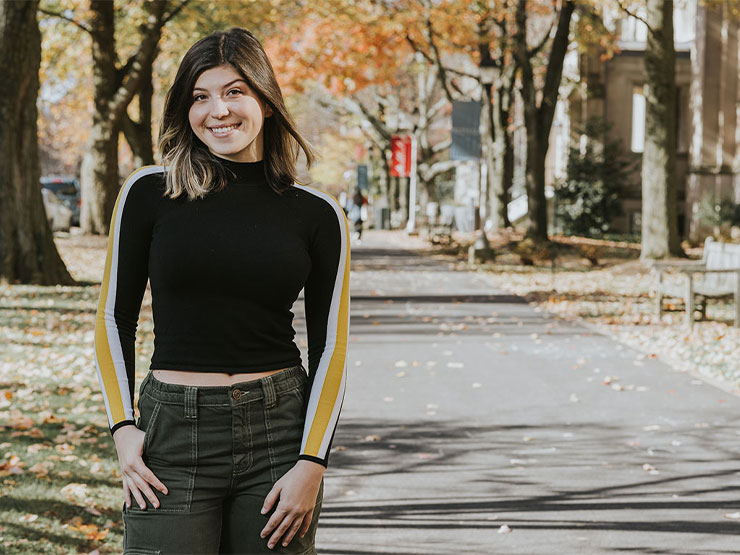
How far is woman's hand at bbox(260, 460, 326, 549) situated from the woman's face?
0.81 metres

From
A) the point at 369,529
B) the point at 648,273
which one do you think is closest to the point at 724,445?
the point at 369,529

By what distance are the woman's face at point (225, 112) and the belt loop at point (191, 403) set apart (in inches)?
23.9

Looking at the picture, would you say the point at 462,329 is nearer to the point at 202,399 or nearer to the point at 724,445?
the point at 724,445

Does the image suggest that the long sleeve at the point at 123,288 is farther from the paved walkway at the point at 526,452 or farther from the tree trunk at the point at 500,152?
the tree trunk at the point at 500,152

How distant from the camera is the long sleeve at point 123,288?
2.88 m

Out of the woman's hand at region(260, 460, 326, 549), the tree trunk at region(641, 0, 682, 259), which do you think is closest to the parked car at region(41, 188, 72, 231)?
the tree trunk at region(641, 0, 682, 259)

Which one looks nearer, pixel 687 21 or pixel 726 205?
pixel 726 205

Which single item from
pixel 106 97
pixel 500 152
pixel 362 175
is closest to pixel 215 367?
pixel 106 97

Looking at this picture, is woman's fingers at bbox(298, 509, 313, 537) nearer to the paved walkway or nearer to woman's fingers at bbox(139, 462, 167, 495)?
woman's fingers at bbox(139, 462, 167, 495)

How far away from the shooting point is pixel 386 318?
15.8m

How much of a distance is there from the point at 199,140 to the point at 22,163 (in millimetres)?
15737

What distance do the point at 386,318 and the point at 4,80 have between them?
665cm

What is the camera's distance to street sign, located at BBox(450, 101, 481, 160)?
27.7 metres

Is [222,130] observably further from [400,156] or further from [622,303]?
[400,156]
